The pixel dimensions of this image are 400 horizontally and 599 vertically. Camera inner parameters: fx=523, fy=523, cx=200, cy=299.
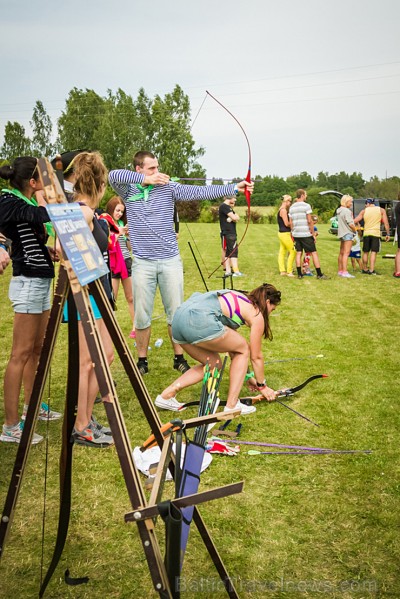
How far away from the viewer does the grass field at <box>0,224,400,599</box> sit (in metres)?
2.30

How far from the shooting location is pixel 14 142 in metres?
45.4

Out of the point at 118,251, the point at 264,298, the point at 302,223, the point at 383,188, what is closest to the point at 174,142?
the point at 383,188

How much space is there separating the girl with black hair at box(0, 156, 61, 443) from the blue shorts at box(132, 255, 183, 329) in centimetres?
115

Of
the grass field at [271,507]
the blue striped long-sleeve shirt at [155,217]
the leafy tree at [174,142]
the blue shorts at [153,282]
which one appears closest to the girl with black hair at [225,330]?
the grass field at [271,507]

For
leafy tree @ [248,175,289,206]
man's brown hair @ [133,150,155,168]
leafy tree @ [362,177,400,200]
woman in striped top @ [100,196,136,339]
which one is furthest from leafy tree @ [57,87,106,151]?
man's brown hair @ [133,150,155,168]

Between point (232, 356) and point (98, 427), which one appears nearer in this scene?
point (98, 427)

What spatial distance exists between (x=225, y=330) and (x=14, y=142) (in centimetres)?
4684

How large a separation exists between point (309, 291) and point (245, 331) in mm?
2781

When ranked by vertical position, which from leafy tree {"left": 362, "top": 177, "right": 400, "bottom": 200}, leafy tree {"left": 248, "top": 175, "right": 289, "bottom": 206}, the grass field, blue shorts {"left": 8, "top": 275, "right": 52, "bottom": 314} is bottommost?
the grass field

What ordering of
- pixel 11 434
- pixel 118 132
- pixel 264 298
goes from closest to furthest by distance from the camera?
pixel 11 434
pixel 264 298
pixel 118 132

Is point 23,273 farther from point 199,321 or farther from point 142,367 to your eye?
point 142,367

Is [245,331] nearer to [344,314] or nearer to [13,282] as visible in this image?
[344,314]

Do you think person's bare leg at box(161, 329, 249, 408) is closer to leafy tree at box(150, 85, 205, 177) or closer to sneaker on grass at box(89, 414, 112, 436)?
sneaker on grass at box(89, 414, 112, 436)

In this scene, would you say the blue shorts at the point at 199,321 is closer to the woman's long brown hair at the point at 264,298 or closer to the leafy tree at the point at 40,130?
the woman's long brown hair at the point at 264,298
